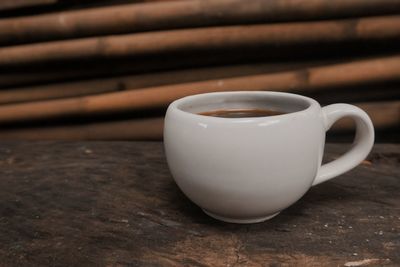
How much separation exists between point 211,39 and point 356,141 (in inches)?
16.6

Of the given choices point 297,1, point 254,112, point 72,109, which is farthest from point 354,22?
point 72,109

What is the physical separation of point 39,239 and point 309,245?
12.2 inches

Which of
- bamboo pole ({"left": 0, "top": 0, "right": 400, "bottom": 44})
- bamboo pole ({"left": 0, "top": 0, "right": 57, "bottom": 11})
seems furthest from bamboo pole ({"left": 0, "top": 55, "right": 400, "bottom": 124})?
bamboo pole ({"left": 0, "top": 0, "right": 57, "bottom": 11})

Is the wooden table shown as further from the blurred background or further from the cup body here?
the blurred background

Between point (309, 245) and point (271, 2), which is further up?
point (271, 2)

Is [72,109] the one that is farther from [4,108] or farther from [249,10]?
[249,10]

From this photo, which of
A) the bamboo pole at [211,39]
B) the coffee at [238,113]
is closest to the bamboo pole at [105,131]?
the bamboo pole at [211,39]

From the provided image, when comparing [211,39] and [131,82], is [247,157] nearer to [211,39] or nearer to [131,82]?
[211,39]

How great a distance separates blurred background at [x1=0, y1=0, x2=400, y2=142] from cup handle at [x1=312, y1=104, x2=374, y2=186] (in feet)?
1.13

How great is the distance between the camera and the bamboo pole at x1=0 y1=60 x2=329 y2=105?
927mm

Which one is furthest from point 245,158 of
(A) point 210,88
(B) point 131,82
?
(B) point 131,82

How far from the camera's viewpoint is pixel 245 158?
45cm

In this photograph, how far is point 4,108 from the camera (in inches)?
39.6

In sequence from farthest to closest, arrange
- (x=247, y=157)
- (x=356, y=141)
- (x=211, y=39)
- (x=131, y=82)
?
(x=131, y=82), (x=211, y=39), (x=356, y=141), (x=247, y=157)
